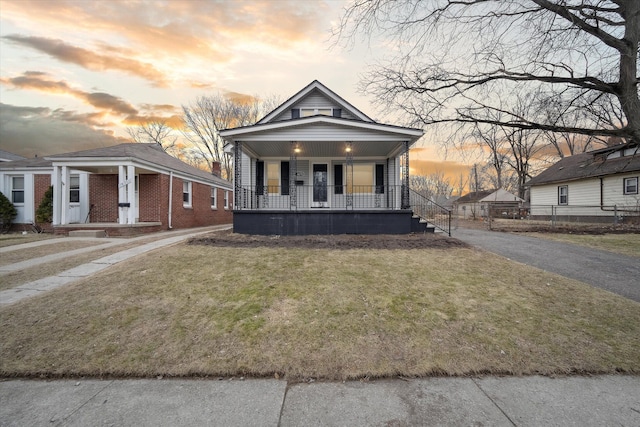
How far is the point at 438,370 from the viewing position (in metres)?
3.18

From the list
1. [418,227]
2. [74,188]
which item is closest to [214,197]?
[74,188]

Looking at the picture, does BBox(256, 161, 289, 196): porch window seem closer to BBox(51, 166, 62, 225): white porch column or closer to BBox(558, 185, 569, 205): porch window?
BBox(51, 166, 62, 225): white porch column

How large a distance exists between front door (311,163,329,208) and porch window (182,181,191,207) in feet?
28.3

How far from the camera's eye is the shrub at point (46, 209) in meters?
14.3

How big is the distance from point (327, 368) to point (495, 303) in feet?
11.0

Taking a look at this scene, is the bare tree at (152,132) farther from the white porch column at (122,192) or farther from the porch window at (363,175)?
the porch window at (363,175)

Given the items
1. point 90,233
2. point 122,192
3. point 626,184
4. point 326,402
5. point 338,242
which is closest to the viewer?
point 326,402

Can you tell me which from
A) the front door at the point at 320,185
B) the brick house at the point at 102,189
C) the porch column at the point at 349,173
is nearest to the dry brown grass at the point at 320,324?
the porch column at the point at 349,173

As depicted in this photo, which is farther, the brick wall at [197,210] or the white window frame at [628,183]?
the white window frame at [628,183]

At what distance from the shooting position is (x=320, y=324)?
4094 mm

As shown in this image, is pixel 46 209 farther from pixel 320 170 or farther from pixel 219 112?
pixel 219 112

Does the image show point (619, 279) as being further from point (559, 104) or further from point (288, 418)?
point (288, 418)

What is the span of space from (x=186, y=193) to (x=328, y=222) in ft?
36.5

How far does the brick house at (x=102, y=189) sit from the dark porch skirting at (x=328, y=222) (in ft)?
22.3
